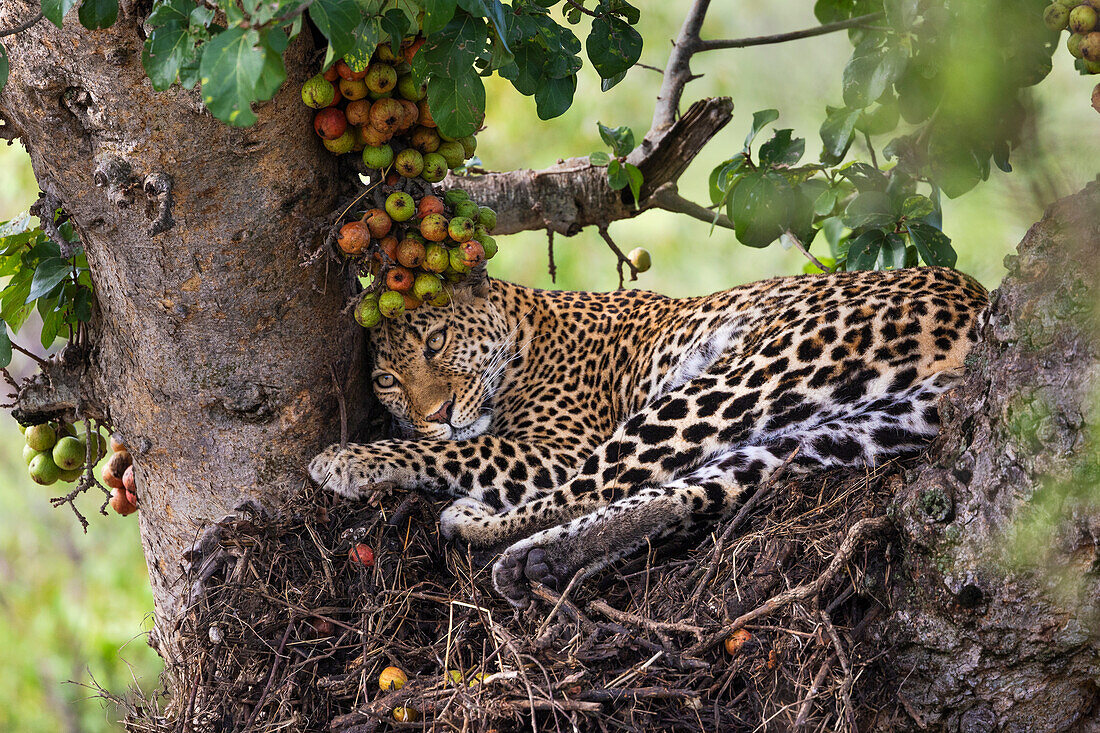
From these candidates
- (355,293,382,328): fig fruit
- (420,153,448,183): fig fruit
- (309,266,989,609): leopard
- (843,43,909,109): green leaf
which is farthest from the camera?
(843,43,909,109): green leaf

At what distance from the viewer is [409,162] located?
3.43m

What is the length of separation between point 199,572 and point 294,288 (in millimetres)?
1173

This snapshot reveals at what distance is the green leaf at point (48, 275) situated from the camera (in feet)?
11.5

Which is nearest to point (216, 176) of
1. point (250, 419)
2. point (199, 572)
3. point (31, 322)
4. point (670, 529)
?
point (250, 419)

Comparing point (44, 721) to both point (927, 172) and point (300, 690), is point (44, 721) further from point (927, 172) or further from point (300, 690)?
point (927, 172)

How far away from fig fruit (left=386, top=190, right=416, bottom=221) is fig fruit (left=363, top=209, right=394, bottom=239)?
32 millimetres

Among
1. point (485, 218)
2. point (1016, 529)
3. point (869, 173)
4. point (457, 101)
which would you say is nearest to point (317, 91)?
point (457, 101)

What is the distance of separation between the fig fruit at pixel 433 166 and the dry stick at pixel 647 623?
166 cm

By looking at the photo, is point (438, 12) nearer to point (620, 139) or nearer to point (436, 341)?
point (436, 341)

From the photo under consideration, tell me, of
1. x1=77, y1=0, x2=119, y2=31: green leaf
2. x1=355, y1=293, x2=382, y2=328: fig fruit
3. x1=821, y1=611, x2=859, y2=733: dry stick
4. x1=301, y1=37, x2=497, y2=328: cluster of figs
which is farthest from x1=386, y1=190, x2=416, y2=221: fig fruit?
x1=821, y1=611, x2=859, y2=733: dry stick

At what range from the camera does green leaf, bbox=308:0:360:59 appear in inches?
84.5

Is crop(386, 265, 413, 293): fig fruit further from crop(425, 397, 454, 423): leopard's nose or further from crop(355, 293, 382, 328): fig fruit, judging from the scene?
crop(425, 397, 454, 423): leopard's nose

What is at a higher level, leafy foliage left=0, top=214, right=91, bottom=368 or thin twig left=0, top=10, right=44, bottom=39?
thin twig left=0, top=10, right=44, bottom=39

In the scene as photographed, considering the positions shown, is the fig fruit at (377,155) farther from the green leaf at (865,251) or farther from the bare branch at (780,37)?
the green leaf at (865,251)
